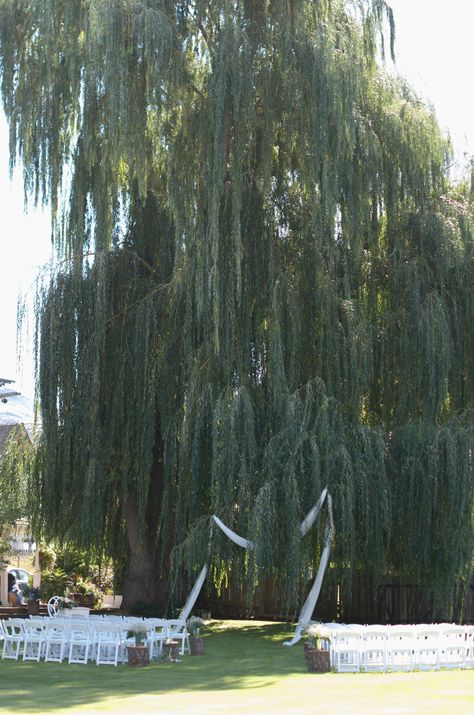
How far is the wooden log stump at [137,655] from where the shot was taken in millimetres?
13977

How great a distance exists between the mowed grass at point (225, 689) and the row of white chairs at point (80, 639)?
1.12ft

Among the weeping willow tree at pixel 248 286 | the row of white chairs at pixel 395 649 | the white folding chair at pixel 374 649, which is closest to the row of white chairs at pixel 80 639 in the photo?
the weeping willow tree at pixel 248 286

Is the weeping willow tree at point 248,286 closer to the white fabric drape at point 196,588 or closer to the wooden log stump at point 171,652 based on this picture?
the white fabric drape at point 196,588

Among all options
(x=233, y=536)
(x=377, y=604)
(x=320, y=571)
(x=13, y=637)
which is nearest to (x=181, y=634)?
(x=233, y=536)

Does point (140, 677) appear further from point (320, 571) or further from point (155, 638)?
point (320, 571)

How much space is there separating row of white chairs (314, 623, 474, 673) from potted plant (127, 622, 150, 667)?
2.31 metres

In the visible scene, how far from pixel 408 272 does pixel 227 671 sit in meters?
8.19

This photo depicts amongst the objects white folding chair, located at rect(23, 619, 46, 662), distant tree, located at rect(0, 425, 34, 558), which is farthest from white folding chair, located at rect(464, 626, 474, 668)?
distant tree, located at rect(0, 425, 34, 558)

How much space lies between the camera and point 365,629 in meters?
13.5

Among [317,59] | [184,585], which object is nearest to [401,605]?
[184,585]

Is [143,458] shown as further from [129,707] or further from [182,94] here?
[129,707]

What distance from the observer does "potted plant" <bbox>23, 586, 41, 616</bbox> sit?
24.3 m

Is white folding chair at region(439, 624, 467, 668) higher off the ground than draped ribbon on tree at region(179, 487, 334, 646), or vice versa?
draped ribbon on tree at region(179, 487, 334, 646)

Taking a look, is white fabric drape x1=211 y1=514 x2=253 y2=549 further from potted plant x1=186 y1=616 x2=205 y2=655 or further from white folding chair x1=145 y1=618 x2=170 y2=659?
white folding chair x1=145 y1=618 x2=170 y2=659
